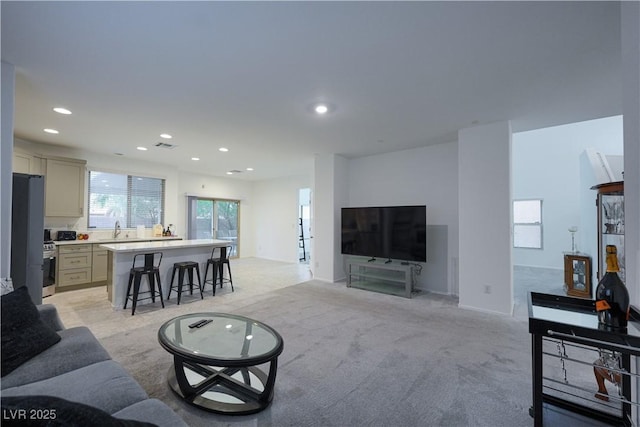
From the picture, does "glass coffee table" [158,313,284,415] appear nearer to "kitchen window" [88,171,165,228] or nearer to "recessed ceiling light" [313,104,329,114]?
"recessed ceiling light" [313,104,329,114]

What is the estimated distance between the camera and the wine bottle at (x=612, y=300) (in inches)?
55.4

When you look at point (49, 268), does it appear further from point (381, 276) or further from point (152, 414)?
point (381, 276)

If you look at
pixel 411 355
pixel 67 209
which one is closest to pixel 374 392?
pixel 411 355

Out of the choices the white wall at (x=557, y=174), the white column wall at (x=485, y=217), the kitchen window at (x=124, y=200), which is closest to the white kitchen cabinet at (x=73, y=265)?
the kitchen window at (x=124, y=200)

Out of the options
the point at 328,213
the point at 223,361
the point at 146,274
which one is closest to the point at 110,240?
the point at 146,274

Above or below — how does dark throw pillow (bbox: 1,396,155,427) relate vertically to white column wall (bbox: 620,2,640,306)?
below

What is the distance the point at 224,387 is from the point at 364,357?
1.24 m

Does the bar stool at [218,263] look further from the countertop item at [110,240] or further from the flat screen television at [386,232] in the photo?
the flat screen television at [386,232]

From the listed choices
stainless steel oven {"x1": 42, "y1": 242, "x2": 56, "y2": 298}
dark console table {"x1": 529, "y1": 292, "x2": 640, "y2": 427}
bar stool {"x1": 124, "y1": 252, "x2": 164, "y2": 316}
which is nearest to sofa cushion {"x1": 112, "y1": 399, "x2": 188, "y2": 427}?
dark console table {"x1": 529, "y1": 292, "x2": 640, "y2": 427}

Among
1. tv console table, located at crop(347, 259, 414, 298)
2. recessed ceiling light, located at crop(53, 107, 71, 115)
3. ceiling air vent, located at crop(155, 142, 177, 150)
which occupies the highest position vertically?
ceiling air vent, located at crop(155, 142, 177, 150)

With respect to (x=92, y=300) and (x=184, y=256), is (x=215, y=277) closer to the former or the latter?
(x=184, y=256)

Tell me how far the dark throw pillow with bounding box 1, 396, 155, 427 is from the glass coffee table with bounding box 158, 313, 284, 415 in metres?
0.89

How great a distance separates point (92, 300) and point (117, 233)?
6.57 feet

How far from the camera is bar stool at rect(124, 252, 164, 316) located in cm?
378
